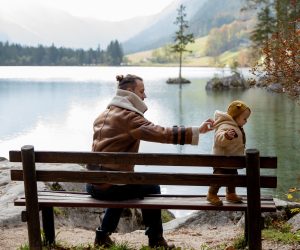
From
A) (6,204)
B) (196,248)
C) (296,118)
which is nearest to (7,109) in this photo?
(296,118)

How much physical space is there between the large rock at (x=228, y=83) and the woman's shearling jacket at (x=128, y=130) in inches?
2681

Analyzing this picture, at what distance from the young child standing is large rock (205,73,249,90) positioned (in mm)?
68031

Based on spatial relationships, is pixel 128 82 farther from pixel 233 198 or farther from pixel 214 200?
pixel 233 198

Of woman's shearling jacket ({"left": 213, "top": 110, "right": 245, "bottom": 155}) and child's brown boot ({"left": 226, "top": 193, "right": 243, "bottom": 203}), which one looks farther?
child's brown boot ({"left": 226, "top": 193, "right": 243, "bottom": 203})

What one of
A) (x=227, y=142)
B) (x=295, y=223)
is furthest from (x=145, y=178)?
(x=295, y=223)

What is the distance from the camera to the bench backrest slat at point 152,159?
5.78 metres

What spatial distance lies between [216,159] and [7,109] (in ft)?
144

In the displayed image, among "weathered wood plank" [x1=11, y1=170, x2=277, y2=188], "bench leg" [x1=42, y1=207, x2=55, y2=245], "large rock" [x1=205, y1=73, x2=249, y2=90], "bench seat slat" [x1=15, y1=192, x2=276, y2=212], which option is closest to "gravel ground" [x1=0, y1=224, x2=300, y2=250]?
"bench leg" [x1=42, y1=207, x2=55, y2=245]

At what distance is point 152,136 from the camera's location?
6.10 meters

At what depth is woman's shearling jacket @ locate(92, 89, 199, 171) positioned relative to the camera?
6125mm

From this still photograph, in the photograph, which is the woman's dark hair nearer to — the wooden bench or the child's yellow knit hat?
the wooden bench

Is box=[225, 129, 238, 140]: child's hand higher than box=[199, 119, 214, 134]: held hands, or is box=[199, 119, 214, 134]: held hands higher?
box=[199, 119, 214, 134]: held hands

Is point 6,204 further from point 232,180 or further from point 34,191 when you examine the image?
point 232,180

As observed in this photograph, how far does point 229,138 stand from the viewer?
19.9ft
